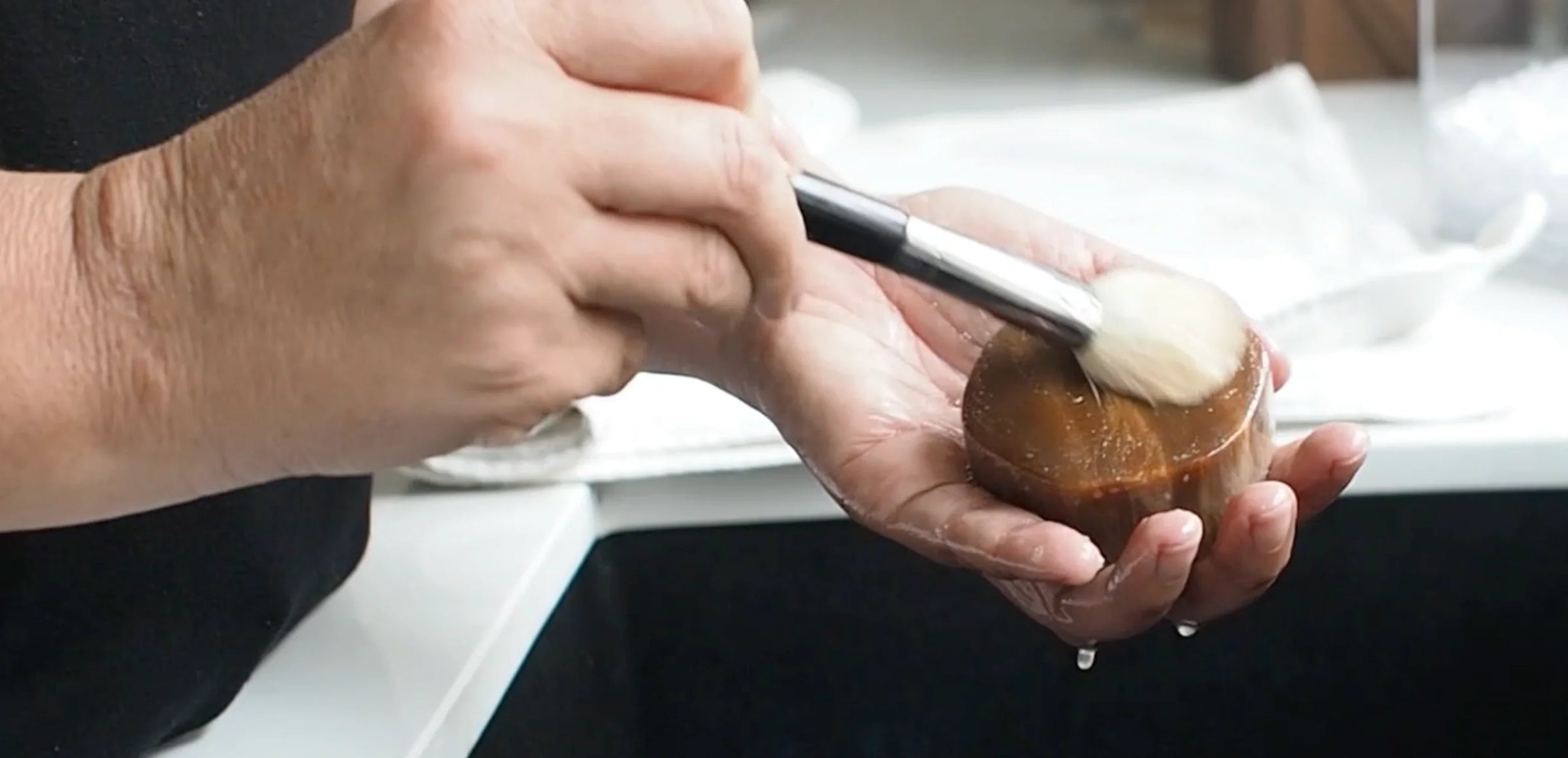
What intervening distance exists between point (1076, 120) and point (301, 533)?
54 centimetres

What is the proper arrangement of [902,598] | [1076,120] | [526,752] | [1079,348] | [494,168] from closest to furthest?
[494,168] → [1079,348] → [526,752] → [902,598] → [1076,120]

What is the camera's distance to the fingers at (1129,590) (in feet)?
1.42

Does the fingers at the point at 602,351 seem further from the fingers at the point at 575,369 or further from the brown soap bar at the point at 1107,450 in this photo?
the brown soap bar at the point at 1107,450

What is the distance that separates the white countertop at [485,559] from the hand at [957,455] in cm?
10

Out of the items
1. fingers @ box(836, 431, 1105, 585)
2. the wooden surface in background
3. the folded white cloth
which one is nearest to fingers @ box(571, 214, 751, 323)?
fingers @ box(836, 431, 1105, 585)

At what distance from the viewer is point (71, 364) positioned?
1.17 feet

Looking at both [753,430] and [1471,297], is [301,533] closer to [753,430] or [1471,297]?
[753,430]

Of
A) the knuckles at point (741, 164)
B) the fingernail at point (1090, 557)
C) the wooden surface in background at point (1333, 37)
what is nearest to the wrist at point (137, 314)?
the knuckles at point (741, 164)

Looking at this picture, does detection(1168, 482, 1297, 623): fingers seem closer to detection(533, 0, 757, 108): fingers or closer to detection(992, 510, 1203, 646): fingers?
detection(992, 510, 1203, 646): fingers

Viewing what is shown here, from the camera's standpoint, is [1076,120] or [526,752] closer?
[526,752]

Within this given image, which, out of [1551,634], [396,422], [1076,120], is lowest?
[1551,634]

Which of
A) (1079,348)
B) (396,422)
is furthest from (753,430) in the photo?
(396,422)

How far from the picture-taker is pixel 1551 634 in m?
0.67

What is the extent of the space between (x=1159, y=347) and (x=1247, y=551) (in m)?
0.06
